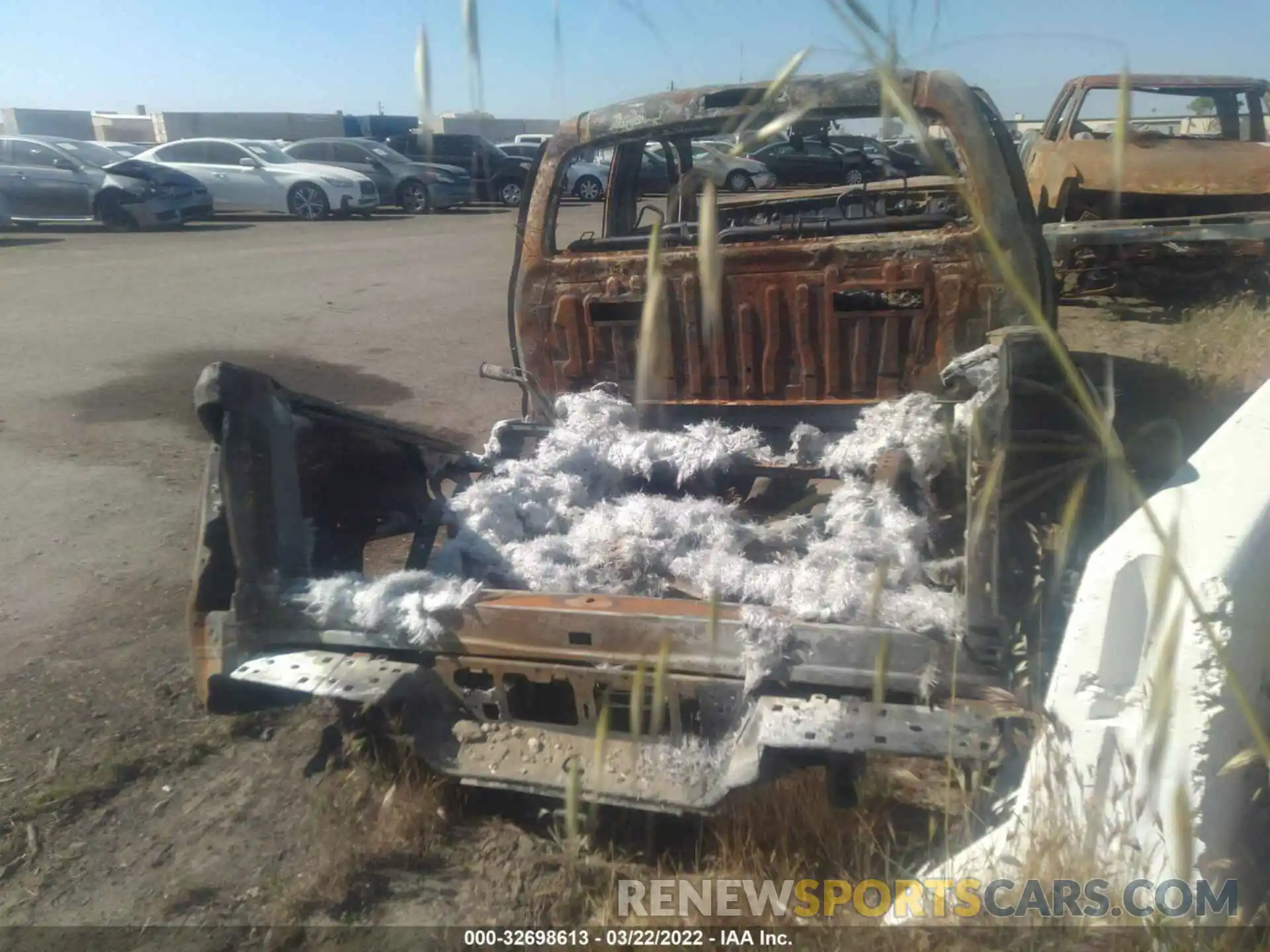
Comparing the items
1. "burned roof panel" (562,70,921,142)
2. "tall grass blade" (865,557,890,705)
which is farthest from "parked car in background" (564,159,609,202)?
"tall grass blade" (865,557,890,705)

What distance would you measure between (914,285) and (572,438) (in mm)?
1271

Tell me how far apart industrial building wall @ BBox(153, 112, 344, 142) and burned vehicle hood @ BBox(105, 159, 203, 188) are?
459 inches

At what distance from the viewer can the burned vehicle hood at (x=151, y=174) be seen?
1870 centimetres

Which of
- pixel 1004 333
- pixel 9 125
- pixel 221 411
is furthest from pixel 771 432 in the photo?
pixel 9 125

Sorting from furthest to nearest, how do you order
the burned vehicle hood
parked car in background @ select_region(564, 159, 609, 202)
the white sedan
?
parked car in background @ select_region(564, 159, 609, 202)
the white sedan
the burned vehicle hood

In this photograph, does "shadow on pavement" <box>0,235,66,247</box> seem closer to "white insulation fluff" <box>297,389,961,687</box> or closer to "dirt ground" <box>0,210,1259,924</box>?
"dirt ground" <box>0,210,1259,924</box>

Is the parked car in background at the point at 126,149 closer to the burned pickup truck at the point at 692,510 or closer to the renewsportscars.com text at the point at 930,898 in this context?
the burned pickup truck at the point at 692,510

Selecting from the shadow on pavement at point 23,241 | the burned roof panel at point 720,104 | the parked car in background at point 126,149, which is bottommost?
the shadow on pavement at point 23,241

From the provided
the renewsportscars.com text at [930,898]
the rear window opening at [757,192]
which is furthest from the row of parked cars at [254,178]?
the renewsportscars.com text at [930,898]

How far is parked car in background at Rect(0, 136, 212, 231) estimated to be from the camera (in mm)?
17812

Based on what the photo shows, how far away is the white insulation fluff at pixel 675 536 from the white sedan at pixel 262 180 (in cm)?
1890

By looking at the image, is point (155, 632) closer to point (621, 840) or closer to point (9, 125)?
point (621, 840)

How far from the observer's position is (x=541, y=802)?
9.59 ft

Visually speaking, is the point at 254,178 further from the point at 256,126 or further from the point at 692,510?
the point at 692,510
